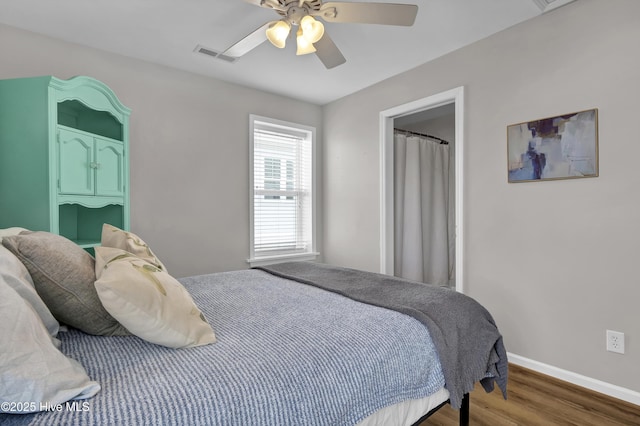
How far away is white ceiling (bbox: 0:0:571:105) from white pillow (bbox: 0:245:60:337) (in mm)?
1883

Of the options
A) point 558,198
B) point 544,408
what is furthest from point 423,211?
point 544,408

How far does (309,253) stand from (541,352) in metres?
2.49

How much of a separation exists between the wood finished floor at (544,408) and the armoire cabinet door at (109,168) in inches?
100

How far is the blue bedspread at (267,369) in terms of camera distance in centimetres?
75

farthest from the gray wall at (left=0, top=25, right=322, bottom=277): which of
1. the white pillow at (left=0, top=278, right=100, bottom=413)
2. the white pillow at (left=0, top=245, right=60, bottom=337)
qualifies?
the white pillow at (left=0, top=278, right=100, bottom=413)

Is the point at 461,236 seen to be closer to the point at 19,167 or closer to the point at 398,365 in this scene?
the point at 398,365

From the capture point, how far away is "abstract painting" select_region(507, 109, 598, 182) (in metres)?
2.08

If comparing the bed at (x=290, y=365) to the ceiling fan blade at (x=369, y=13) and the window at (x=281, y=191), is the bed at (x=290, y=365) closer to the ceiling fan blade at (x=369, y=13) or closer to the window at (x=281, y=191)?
the ceiling fan blade at (x=369, y=13)

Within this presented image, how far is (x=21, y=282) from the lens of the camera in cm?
87

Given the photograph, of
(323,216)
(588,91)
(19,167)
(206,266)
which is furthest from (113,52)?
(588,91)

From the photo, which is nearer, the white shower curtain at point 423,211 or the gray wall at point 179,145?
the gray wall at point 179,145

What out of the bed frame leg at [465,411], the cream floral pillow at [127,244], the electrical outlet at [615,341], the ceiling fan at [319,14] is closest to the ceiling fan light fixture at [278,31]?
the ceiling fan at [319,14]

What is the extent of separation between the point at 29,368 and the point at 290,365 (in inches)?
23.6

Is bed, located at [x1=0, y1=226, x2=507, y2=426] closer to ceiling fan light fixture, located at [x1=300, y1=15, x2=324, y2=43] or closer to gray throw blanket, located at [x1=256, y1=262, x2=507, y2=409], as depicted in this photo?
gray throw blanket, located at [x1=256, y1=262, x2=507, y2=409]
